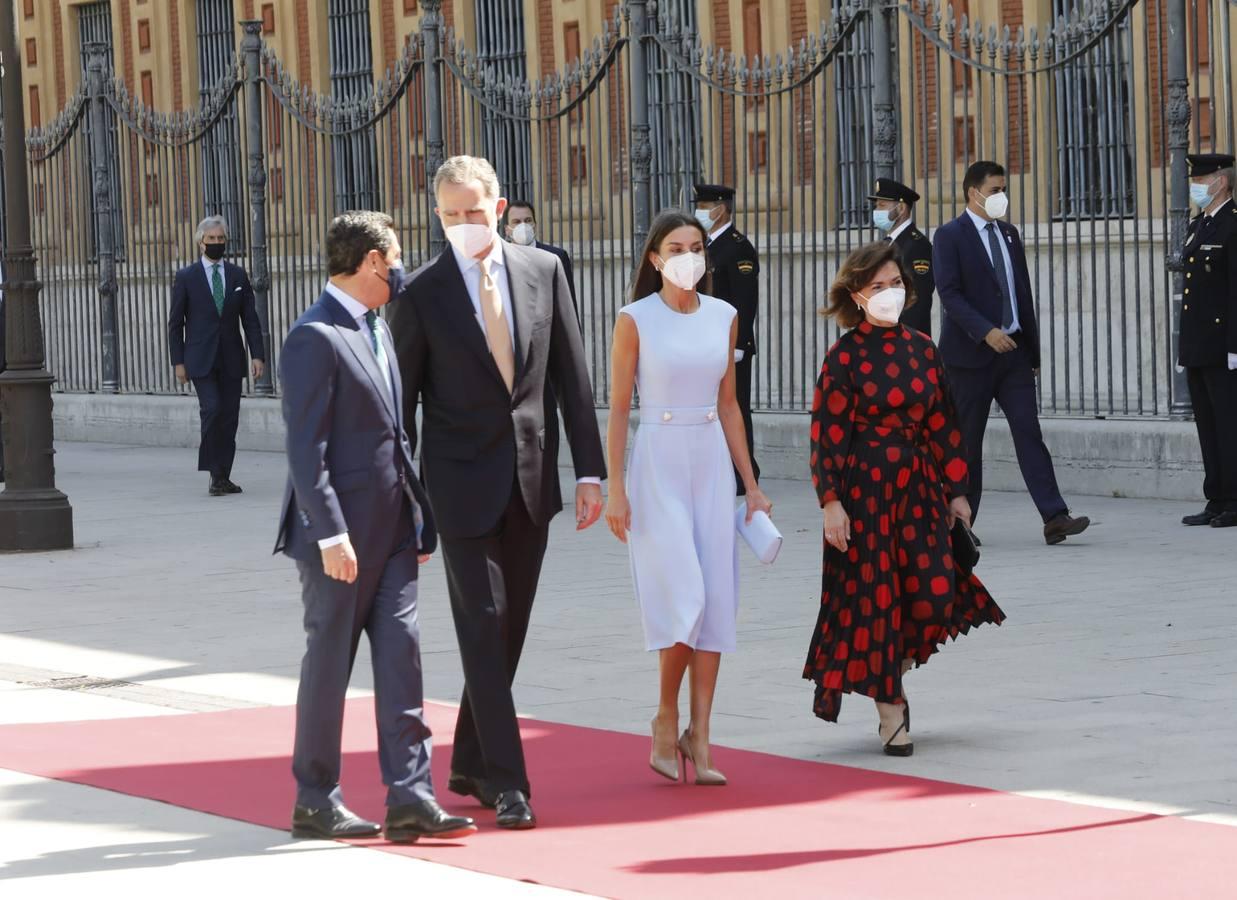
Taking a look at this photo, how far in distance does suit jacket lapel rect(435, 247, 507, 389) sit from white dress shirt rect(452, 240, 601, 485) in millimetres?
14

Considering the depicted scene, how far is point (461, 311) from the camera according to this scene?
271 inches

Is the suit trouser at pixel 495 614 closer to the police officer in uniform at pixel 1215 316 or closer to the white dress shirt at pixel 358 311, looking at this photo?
the white dress shirt at pixel 358 311

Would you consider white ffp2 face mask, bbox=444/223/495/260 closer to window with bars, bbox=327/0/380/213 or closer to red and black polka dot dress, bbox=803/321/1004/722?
red and black polka dot dress, bbox=803/321/1004/722

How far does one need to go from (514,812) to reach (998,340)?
20.3ft

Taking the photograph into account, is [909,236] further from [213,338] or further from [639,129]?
[213,338]

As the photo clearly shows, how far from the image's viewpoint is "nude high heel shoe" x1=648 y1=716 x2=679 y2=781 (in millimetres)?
7188

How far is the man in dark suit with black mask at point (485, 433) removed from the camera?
6805 millimetres

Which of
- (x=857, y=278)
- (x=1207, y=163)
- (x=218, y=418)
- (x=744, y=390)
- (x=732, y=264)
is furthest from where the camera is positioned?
(x=218, y=418)

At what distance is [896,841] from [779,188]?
36.4ft

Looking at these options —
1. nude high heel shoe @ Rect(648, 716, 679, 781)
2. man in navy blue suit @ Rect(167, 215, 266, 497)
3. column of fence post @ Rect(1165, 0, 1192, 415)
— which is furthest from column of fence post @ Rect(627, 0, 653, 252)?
nude high heel shoe @ Rect(648, 716, 679, 781)

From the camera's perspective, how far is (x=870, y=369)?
7.67 meters

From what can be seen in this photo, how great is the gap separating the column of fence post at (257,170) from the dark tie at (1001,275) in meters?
9.58

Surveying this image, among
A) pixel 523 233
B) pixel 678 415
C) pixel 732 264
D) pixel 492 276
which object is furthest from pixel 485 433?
pixel 523 233

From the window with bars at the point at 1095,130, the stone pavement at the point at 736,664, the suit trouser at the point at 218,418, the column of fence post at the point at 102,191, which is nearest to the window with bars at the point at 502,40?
the column of fence post at the point at 102,191
